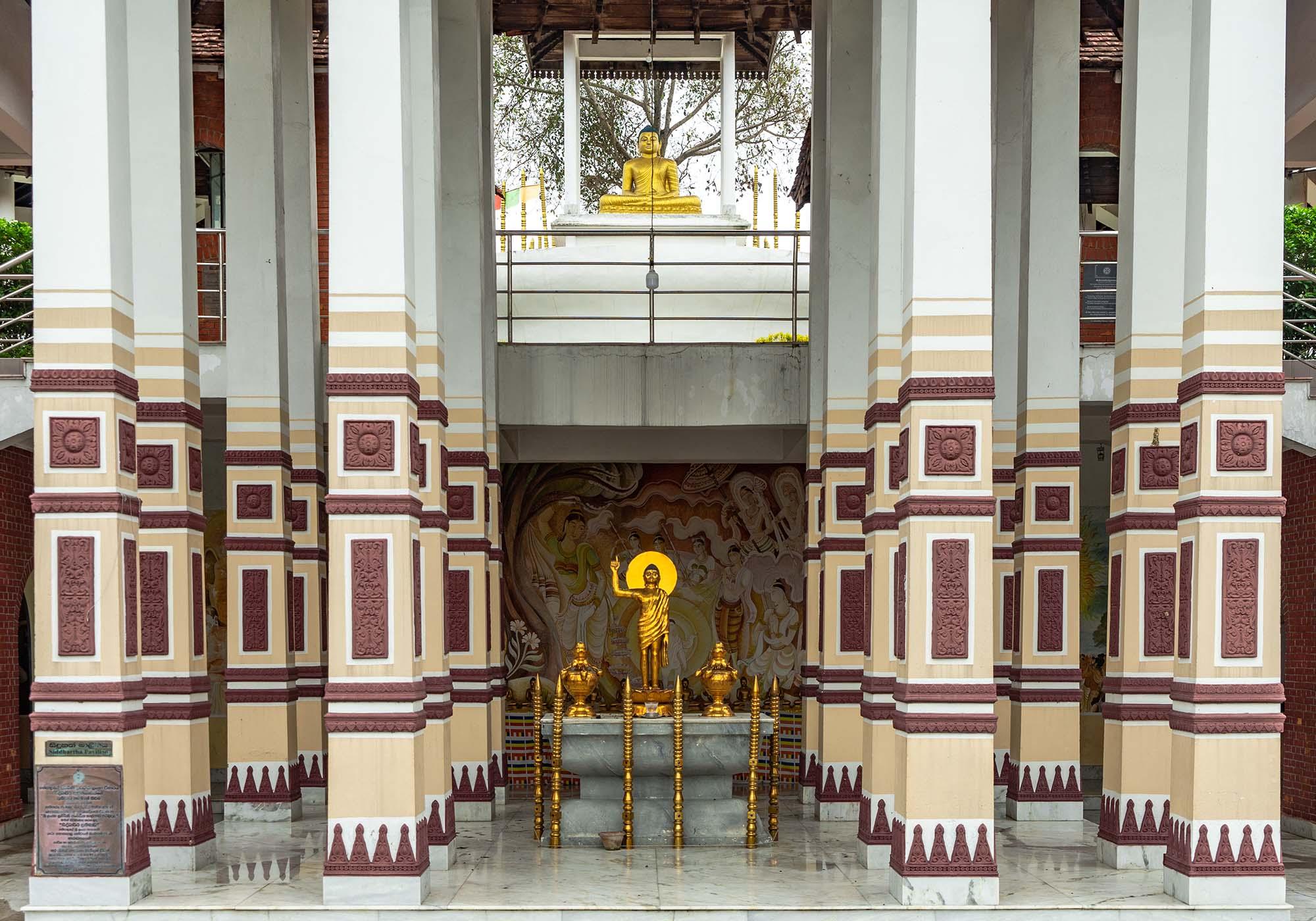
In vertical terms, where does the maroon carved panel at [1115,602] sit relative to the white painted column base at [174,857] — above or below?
above

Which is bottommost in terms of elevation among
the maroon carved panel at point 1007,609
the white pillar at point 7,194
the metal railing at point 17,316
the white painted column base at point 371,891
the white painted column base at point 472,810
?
the white painted column base at point 472,810

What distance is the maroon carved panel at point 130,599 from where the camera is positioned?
10.0 metres

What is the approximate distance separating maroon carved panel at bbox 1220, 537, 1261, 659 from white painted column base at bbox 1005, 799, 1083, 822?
515cm

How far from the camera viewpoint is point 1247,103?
995 centimetres

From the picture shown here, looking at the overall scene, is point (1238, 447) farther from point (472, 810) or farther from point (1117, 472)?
point (472, 810)

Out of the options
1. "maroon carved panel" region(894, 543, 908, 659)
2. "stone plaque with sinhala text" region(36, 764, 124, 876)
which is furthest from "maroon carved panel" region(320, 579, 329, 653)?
"maroon carved panel" region(894, 543, 908, 659)

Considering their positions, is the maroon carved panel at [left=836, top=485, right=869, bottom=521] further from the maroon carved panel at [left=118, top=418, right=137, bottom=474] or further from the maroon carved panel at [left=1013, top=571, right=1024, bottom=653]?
the maroon carved panel at [left=118, top=418, right=137, bottom=474]

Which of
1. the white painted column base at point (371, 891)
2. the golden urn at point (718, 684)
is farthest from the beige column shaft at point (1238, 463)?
the white painted column base at point (371, 891)

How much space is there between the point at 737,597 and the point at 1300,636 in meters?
7.83

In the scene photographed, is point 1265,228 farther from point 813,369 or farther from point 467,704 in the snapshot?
point 467,704

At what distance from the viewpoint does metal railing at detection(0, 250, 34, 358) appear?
1498cm

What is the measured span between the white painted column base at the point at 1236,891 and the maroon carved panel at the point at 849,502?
5654 mm

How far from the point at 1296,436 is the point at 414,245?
8.52 m

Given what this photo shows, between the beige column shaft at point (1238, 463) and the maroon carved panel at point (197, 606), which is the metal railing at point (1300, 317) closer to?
the beige column shaft at point (1238, 463)
